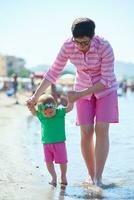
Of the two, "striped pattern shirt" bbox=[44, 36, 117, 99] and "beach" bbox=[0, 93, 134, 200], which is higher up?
"striped pattern shirt" bbox=[44, 36, 117, 99]

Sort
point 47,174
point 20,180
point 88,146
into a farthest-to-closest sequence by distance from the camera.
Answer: point 47,174 → point 88,146 → point 20,180

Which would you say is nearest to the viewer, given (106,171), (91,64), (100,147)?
(91,64)

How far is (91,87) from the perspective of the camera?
610 cm

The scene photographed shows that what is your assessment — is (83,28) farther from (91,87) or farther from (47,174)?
(47,174)

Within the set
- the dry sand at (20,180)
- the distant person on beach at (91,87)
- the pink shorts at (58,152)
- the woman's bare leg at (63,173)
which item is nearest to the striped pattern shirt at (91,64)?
the distant person on beach at (91,87)

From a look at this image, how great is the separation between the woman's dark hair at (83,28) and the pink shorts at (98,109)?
2.56ft

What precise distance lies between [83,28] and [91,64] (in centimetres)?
49

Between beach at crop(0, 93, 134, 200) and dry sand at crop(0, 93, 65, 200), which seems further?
beach at crop(0, 93, 134, 200)

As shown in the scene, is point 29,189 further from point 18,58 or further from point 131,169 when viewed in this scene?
point 18,58

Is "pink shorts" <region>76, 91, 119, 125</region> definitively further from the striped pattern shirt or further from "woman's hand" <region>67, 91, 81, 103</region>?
"woman's hand" <region>67, 91, 81, 103</region>

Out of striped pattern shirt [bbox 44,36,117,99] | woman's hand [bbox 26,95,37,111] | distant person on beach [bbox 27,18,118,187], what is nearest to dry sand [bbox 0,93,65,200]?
distant person on beach [bbox 27,18,118,187]

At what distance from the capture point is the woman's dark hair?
5.81 meters

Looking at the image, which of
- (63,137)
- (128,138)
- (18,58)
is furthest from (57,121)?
(18,58)

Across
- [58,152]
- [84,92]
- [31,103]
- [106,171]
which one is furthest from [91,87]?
[106,171]
